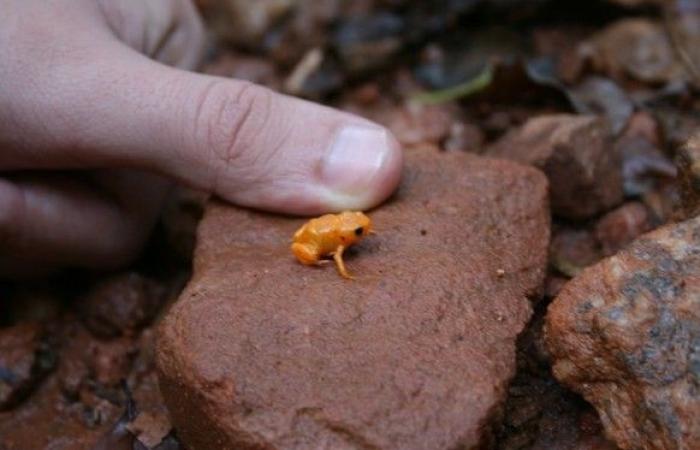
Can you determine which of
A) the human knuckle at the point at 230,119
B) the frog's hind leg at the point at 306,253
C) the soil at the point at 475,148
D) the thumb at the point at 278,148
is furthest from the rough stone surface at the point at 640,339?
the human knuckle at the point at 230,119

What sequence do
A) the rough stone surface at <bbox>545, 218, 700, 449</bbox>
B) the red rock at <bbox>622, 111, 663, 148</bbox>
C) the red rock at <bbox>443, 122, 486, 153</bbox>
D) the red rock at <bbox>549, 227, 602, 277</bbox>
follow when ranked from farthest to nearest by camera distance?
the red rock at <bbox>443, 122, 486, 153</bbox>
the red rock at <bbox>622, 111, 663, 148</bbox>
the red rock at <bbox>549, 227, 602, 277</bbox>
the rough stone surface at <bbox>545, 218, 700, 449</bbox>

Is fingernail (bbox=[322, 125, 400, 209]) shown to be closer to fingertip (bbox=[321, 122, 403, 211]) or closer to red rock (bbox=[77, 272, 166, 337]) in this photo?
fingertip (bbox=[321, 122, 403, 211])

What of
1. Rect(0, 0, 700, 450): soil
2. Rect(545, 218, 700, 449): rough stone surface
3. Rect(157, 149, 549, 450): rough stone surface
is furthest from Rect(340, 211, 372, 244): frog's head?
Rect(545, 218, 700, 449): rough stone surface

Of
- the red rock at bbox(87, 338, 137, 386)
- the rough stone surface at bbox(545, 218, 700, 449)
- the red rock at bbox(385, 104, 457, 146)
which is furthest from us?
the red rock at bbox(385, 104, 457, 146)

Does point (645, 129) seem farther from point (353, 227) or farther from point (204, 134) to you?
point (204, 134)

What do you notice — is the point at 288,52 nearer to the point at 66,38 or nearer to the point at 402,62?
the point at 402,62

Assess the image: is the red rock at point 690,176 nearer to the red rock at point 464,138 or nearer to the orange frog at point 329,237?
the orange frog at point 329,237
